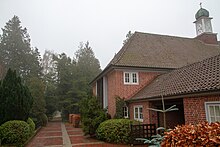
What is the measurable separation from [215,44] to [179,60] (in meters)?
8.24

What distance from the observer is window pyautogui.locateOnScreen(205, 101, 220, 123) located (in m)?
7.16

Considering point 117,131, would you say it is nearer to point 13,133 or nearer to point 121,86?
point 121,86

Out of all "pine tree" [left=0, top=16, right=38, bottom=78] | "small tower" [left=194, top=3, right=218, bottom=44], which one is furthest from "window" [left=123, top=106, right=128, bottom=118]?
"pine tree" [left=0, top=16, right=38, bottom=78]

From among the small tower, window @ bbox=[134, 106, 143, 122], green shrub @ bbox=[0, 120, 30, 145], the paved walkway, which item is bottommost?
the paved walkway

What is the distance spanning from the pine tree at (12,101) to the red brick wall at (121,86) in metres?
6.73

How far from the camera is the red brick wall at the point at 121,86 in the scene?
47.1ft

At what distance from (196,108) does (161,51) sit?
10.3 meters

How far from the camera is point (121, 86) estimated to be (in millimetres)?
14406

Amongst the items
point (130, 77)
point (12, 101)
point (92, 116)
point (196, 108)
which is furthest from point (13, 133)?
point (196, 108)

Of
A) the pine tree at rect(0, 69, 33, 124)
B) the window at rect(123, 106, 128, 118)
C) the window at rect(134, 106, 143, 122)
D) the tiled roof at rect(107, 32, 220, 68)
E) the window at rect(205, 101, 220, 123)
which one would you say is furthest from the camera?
the tiled roof at rect(107, 32, 220, 68)

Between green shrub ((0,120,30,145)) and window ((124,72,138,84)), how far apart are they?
8.14 m

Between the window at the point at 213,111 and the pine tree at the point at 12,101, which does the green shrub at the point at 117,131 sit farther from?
the pine tree at the point at 12,101

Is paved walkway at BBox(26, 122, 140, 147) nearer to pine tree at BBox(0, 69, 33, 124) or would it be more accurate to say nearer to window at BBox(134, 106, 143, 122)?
pine tree at BBox(0, 69, 33, 124)

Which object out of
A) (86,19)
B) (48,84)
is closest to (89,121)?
(86,19)
